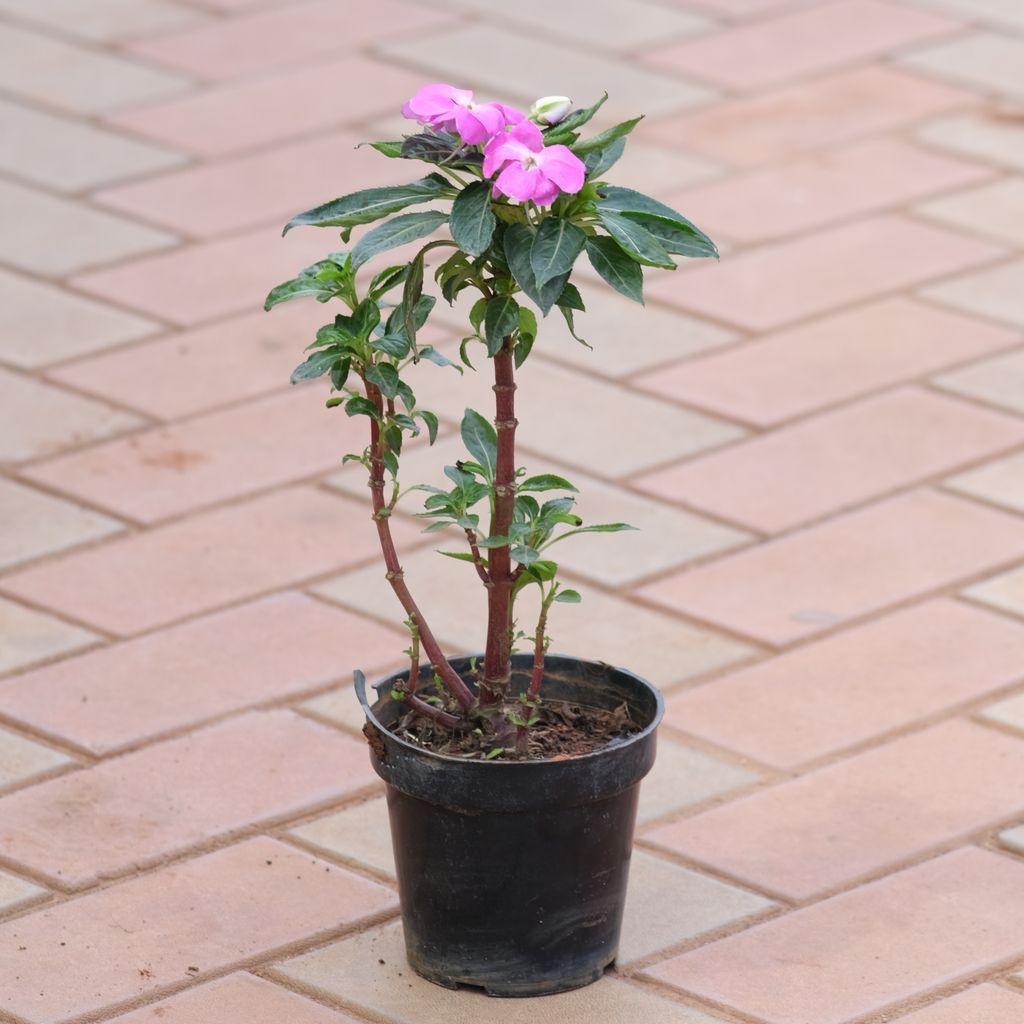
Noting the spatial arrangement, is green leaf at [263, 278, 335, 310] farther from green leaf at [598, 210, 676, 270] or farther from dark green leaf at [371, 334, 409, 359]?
green leaf at [598, 210, 676, 270]

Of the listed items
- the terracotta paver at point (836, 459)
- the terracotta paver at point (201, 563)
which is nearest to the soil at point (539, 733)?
the terracotta paver at point (201, 563)

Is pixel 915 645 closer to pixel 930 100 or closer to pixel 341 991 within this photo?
pixel 341 991

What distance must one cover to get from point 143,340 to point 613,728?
2.00 meters

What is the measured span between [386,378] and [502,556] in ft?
0.87

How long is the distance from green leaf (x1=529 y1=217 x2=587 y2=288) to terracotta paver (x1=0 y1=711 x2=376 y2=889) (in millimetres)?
1022

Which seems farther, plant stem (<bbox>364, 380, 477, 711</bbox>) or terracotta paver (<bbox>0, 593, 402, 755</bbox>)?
terracotta paver (<bbox>0, 593, 402, 755</bbox>)

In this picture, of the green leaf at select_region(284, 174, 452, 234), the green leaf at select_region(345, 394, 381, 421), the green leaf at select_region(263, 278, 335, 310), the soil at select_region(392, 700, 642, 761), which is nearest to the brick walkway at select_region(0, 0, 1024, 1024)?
the soil at select_region(392, 700, 642, 761)

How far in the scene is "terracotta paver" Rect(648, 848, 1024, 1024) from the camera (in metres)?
2.57

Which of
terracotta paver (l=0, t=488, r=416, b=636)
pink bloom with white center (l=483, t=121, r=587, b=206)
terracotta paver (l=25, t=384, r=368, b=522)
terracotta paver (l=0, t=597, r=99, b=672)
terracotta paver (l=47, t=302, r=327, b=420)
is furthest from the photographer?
terracotta paver (l=47, t=302, r=327, b=420)

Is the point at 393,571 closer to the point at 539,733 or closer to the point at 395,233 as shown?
the point at 539,733

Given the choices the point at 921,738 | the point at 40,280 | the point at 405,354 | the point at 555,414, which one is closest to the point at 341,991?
the point at 405,354

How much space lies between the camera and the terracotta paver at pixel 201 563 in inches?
136

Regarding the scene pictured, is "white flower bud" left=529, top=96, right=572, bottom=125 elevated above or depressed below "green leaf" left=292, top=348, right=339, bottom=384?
above

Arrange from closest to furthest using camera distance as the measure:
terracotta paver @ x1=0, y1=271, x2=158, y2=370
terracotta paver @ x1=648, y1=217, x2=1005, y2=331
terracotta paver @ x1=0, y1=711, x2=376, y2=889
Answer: terracotta paver @ x1=0, y1=711, x2=376, y2=889
terracotta paver @ x1=0, y1=271, x2=158, y2=370
terracotta paver @ x1=648, y1=217, x2=1005, y2=331
